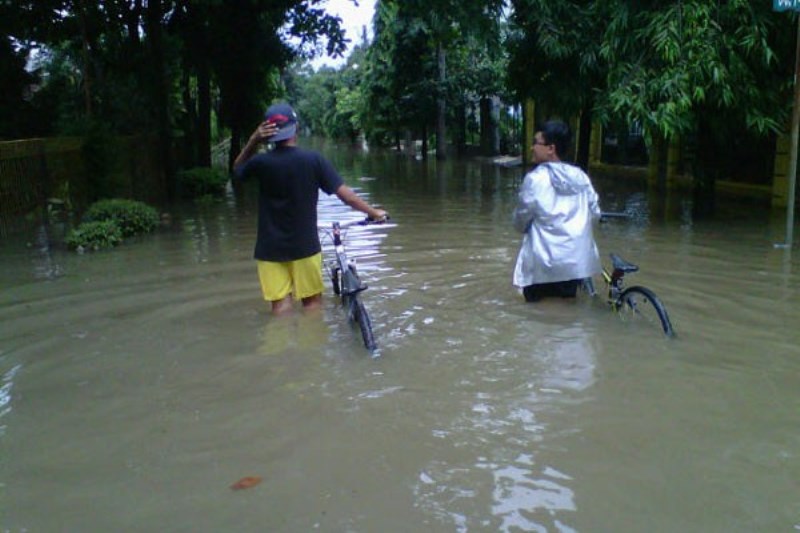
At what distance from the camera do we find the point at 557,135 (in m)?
6.18

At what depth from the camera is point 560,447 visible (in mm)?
3916

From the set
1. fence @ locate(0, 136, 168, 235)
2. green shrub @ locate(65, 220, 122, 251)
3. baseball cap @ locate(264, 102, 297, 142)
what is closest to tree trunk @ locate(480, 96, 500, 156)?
fence @ locate(0, 136, 168, 235)

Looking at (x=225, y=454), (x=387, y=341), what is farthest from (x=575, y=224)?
(x=225, y=454)

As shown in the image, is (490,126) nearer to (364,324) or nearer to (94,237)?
(94,237)

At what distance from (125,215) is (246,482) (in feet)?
29.5

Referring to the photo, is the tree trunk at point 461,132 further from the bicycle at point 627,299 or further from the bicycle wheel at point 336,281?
the bicycle at point 627,299

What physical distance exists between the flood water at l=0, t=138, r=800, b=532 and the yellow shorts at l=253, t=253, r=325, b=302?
0.31 metres

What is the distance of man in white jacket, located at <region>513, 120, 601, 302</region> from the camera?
617cm

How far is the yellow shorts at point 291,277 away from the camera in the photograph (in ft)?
19.5

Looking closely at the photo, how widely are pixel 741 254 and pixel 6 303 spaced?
7.88m

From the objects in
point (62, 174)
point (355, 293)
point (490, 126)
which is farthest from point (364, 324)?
point (490, 126)

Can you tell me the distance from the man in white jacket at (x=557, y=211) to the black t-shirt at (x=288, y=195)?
1.61 m

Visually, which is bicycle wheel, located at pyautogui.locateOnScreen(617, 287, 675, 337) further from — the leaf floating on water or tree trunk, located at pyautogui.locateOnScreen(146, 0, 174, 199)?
tree trunk, located at pyautogui.locateOnScreen(146, 0, 174, 199)

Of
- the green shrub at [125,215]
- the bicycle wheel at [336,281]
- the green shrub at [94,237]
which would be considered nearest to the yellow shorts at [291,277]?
the bicycle wheel at [336,281]
